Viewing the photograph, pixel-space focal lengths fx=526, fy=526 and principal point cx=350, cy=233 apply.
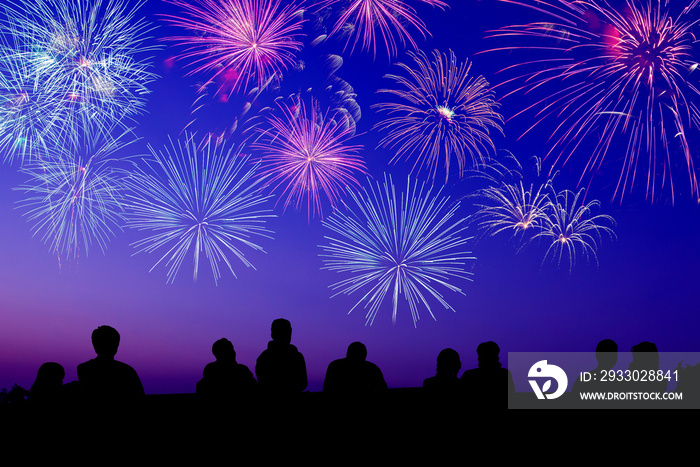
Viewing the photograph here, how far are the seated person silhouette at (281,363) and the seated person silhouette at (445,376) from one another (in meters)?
1.68

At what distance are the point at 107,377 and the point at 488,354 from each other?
464cm

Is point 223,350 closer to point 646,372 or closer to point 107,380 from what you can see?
point 107,380

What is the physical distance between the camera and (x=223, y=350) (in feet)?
21.8

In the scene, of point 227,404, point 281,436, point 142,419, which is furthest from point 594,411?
point 142,419

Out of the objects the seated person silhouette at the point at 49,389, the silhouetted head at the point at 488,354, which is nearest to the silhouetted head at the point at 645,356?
the silhouetted head at the point at 488,354

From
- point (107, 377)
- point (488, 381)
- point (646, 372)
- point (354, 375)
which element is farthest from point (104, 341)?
point (646, 372)

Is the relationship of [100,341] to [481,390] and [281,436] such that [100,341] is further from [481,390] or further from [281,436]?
[481,390]

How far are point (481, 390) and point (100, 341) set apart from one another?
4.61m

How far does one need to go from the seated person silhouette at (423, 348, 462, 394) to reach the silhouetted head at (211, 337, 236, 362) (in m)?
2.51

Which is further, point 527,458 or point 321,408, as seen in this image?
point 321,408

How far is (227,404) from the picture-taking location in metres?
6.24

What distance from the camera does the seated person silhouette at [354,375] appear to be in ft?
21.4

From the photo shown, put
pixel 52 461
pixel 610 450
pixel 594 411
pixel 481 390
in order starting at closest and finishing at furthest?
pixel 52 461 → pixel 610 450 → pixel 594 411 → pixel 481 390

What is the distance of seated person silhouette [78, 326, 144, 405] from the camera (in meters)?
5.70
